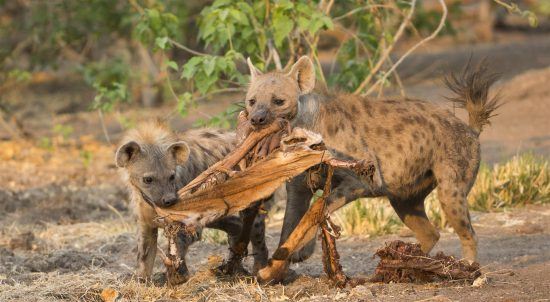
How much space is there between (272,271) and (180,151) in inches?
31.6

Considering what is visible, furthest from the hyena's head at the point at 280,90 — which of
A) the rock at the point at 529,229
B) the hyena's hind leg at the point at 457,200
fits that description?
the rock at the point at 529,229

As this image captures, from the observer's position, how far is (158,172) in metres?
5.28

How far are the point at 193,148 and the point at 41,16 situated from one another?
6.30 m

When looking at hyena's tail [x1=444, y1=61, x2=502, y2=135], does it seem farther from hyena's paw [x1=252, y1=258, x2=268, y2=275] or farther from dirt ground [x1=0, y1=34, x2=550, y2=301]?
hyena's paw [x1=252, y1=258, x2=268, y2=275]

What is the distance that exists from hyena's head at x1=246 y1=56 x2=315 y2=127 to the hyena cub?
0.45 metres

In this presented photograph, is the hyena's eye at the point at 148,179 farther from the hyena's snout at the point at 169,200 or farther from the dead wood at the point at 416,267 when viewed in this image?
the dead wood at the point at 416,267

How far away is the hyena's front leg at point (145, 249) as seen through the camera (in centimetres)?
555

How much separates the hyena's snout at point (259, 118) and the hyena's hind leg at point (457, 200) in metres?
1.25

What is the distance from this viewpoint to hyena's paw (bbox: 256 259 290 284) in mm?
5203

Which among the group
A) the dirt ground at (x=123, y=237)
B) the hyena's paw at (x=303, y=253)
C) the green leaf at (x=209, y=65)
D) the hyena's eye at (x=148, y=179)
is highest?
the green leaf at (x=209, y=65)

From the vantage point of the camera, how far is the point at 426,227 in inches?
239

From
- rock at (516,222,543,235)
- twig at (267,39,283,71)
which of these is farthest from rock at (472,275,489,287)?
twig at (267,39,283,71)

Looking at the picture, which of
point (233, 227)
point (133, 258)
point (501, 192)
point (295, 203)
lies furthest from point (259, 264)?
point (501, 192)

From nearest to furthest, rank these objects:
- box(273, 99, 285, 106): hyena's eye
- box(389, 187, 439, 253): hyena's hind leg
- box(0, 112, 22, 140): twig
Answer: box(273, 99, 285, 106): hyena's eye < box(389, 187, 439, 253): hyena's hind leg < box(0, 112, 22, 140): twig
